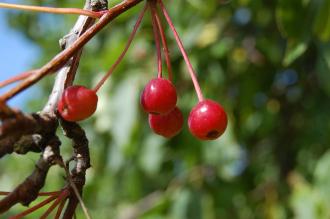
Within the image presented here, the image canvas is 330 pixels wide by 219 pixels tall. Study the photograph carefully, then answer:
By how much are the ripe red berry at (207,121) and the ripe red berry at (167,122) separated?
3.5 inches

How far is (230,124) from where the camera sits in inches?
127

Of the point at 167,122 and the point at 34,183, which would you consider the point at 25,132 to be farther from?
the point at 167,122

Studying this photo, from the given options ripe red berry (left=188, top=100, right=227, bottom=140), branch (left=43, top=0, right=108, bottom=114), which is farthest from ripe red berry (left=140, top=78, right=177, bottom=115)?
branch (left=43, top=0, right=108, bottom=114)

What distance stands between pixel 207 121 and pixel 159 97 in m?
0.10

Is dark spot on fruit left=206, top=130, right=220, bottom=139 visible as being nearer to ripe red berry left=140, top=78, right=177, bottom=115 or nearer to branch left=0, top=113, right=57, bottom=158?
ripe red berry left=140, top=78, right=177, bottom=115

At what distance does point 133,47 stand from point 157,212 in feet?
2.89

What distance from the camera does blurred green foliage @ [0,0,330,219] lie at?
311 centimetres

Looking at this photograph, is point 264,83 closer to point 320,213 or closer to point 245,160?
point 245,160

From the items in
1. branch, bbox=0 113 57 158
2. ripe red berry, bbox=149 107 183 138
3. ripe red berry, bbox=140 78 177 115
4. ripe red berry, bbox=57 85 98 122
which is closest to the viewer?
branch, bbox=0 113 57 158

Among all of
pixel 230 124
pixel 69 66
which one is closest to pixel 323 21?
pixel 69 66

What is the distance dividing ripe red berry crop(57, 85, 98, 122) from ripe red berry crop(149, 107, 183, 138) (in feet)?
0.81

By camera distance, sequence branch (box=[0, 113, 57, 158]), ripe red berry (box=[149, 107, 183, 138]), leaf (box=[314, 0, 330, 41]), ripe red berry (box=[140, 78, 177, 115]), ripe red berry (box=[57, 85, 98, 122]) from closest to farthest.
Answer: branch (box=[0, 113, 57, 158]) → ripe red berry (box=[57, 85, 98, 122]) → ripe red berry (box=[140, 78, 177, 115]) → ripe red berry (box=[149, 107, 183, 138]) → leaf (box=[314, 0, 330, 41])

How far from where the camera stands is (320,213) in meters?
2.88

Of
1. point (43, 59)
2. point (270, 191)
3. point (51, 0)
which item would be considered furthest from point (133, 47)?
point (43, 59)
